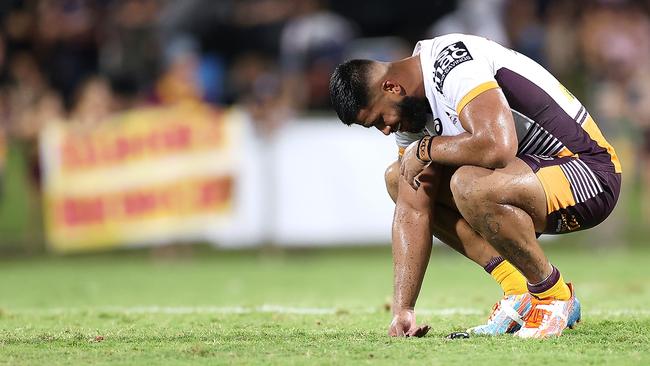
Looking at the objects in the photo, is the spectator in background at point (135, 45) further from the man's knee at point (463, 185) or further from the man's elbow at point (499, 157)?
the man's elbow at point (499, 157)

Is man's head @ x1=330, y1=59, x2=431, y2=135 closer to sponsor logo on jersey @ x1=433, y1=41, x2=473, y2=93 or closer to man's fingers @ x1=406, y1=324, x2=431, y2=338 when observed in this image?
sponsor logo on jersey @ x1=433, y1=41, x2=473, y2=93

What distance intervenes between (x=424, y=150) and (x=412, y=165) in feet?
0.43

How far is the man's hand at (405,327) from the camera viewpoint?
565cm

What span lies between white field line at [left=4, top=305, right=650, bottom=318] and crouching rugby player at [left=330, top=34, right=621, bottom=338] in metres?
1.09

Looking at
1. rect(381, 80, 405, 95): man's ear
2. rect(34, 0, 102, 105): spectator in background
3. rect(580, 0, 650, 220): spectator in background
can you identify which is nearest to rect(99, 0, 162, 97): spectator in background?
rect(34, 0, 102, 105): spectator in background

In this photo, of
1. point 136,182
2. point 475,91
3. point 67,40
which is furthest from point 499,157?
point 67,40

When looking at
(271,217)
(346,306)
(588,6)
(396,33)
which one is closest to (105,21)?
(396,33)

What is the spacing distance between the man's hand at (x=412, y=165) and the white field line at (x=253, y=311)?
1.43 metres

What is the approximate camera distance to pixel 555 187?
18.4 feet

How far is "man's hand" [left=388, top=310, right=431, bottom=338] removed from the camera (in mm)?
5648

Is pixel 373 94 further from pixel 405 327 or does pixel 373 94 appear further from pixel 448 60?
pixel 405 327

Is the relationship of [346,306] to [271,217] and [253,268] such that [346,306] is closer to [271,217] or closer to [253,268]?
[253,268]

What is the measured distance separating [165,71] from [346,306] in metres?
7.82

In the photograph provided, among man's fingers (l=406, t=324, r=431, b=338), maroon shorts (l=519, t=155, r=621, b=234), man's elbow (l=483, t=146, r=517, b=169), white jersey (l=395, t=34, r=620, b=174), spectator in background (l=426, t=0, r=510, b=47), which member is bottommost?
man's fingers (l=406, t=324, r=431, b=338)
